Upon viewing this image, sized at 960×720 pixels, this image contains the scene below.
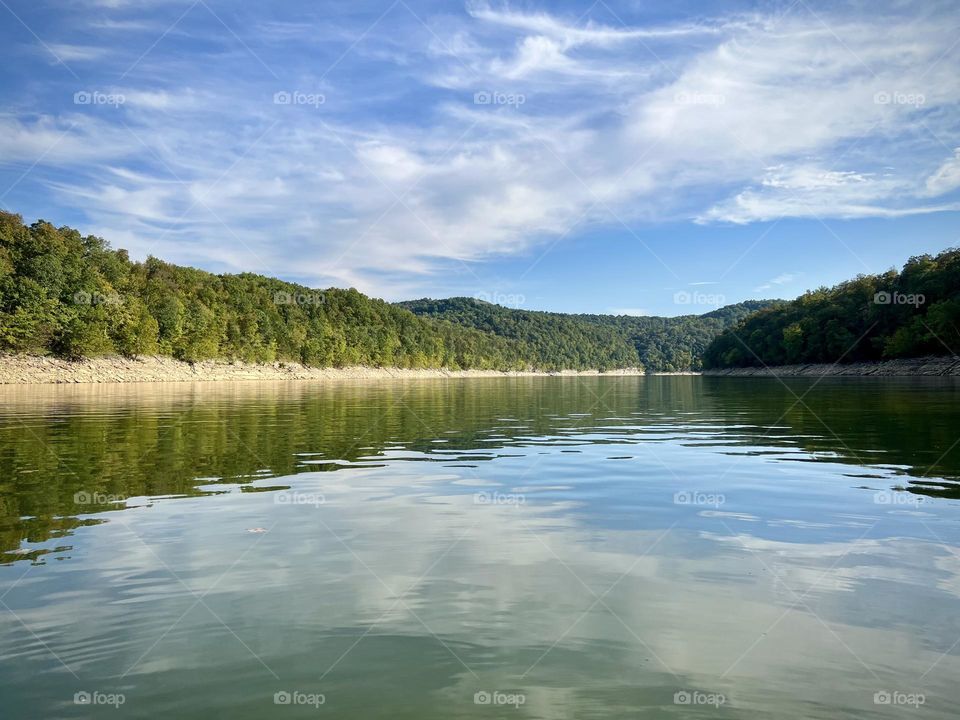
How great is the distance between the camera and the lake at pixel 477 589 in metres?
5.46

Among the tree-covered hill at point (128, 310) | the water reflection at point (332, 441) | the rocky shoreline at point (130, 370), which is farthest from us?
the tree-covered hill at point (128, 310)

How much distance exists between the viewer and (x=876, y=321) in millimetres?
143250

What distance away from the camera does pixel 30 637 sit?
254 inches

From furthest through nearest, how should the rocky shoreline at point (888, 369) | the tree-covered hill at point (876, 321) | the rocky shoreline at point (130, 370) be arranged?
the tree-covered hill at point (876, 321)
the rocky shoreline at point (888, 369)
the rocky shoreline at point (130, 370)

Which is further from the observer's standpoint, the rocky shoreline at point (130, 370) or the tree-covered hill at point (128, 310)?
the tree-covered hill at point (128, 310)

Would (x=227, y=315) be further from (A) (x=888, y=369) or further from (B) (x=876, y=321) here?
(B) (x=876, y=321)

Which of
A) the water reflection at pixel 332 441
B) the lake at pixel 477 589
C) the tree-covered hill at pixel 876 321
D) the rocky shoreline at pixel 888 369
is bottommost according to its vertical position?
the lake at pixel 477 589

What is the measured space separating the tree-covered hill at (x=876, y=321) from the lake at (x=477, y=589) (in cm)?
11674

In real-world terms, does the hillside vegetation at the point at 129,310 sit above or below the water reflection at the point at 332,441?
above

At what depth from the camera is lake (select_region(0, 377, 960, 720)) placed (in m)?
5.46

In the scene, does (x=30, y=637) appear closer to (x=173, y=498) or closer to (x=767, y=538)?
(x=173, y=498)

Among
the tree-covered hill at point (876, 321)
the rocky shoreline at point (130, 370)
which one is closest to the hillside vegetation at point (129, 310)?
the rocky shoreline at point (130, 370)

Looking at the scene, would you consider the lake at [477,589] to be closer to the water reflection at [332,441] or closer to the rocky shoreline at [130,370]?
the water reflection at [332,441]

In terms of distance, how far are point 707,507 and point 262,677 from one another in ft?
30.4
